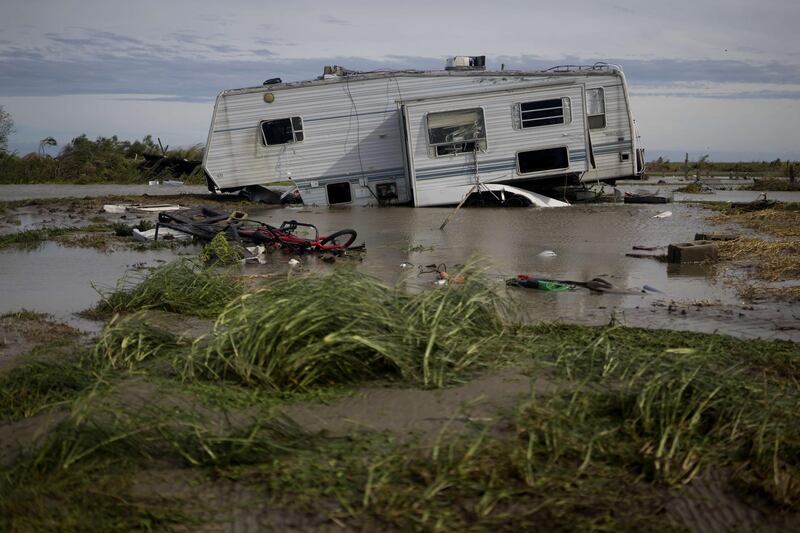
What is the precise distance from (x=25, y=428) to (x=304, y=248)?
730 cm

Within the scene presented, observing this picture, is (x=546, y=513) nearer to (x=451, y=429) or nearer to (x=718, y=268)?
(x=451, y=429)

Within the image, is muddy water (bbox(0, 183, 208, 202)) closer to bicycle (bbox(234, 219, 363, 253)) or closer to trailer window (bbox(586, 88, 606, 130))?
trailer window (bbox(586, 88, 606, 130))

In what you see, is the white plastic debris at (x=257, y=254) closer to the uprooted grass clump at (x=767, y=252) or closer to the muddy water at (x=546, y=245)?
the muddy water at (x=546, y=245)

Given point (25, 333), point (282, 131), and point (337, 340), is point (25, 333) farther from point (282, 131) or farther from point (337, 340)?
point (282, 131)

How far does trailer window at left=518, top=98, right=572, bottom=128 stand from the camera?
19766 mm

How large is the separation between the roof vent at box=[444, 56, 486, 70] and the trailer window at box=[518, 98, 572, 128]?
2.09m

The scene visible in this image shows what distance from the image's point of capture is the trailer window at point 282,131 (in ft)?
68.8

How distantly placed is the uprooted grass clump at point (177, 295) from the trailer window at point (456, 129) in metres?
12.4

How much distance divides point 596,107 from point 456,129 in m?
3.46

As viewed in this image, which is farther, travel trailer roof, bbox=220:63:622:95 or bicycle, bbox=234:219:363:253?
travel trailer roof, bbox=220:63:622:95

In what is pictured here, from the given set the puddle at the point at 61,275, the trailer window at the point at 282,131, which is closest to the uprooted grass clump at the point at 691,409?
the puddle at the point at 61,275

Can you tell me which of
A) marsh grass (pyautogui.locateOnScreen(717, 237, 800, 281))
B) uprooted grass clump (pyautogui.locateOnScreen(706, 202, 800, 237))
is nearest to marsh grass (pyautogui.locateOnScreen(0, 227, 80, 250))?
marsh grass (pyautogui.locateOnScreen(717, 237, 800, 281))

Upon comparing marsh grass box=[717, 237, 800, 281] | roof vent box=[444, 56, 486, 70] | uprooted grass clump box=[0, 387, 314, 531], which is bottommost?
marsh grass box=[717, 237, 800, 281]

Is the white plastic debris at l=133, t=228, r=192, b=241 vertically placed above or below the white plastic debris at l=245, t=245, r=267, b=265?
above
